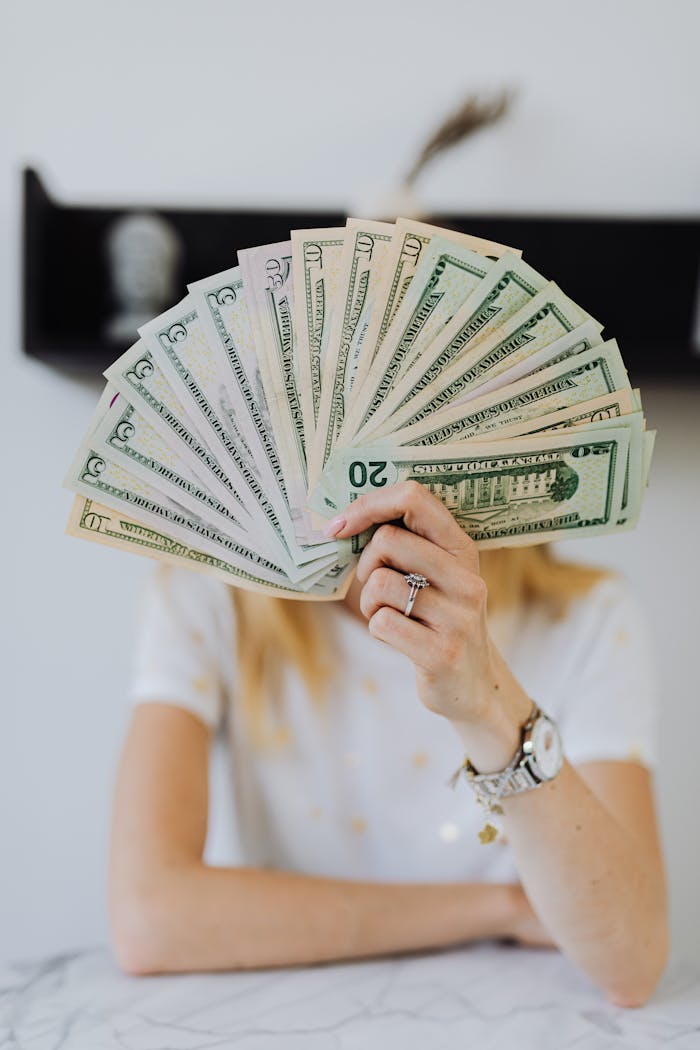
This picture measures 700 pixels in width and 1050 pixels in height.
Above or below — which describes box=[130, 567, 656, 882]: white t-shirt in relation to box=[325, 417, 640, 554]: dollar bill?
below

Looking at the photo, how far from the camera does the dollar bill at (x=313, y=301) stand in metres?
0.64

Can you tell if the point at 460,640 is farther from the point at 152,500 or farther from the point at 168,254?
the point at 168,254

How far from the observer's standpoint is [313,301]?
2.14ft

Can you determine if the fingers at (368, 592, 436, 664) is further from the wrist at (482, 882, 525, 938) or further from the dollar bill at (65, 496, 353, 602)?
the wrist at (482, 882, 525, 938)

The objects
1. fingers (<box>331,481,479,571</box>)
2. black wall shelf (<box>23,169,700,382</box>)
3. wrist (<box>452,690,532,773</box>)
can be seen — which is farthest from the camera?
black wall shelf (<box>23,169,700,382</box>)

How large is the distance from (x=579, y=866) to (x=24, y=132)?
66.6 inches

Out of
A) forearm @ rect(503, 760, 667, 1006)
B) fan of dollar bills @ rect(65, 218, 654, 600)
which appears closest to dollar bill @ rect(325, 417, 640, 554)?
fan of dollar bills @ rect(65, 218, 654, 600)

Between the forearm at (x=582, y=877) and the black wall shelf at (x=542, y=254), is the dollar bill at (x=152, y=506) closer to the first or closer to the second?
the forearm at (x=582, y=877)

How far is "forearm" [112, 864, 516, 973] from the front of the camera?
34.6 inches

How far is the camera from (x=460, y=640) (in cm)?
68

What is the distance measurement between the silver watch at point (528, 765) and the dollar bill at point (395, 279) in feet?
1.12

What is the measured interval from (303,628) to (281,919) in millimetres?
440

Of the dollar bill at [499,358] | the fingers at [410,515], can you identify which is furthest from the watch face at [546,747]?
the dollar bill at [499,358]

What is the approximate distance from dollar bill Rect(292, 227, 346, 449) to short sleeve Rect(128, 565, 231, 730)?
0.60 m
